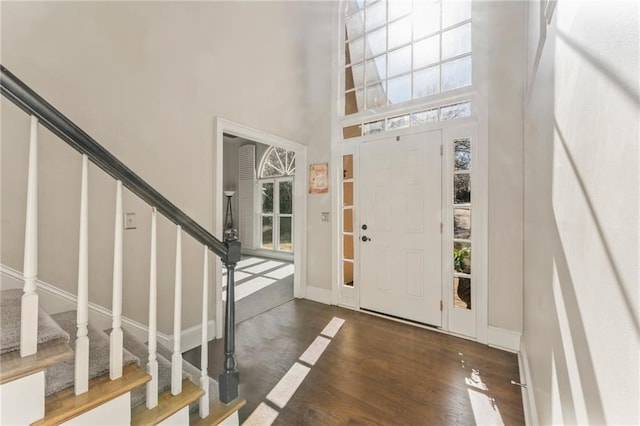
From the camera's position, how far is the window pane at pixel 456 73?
277 centimetres

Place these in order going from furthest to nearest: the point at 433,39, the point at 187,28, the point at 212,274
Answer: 1. the point at 433,39
2. the point at 212,274
3. the point at 187,28

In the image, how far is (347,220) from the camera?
3658 mm

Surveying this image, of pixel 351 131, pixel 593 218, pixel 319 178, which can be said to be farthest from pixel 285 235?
pixel 593 218

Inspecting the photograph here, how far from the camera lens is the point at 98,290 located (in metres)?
1.97

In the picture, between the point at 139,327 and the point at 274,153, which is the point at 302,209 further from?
the point at 274,153

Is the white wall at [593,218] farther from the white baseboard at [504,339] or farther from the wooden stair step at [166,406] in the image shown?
the wooden stair step at [166,406]

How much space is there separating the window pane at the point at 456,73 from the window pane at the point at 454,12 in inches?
17.0

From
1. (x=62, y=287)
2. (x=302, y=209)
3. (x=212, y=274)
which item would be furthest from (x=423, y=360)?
(x=62, y=287)

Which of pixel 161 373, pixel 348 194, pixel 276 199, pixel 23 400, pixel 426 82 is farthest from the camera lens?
pixel 276 199

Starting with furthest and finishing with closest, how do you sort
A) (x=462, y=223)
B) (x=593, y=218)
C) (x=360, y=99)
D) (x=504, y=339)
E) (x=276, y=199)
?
(x=276, y=199) < (x=360, y=99) < (x=462, y=223) < (x=504, y=339) < (x=593, y=218)

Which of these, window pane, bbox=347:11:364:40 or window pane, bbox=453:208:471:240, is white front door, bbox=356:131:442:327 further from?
window pane, bbox=347:11:364:40

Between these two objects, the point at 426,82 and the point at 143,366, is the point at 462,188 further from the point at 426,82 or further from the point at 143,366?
the point at 143,366

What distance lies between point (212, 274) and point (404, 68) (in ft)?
10.5

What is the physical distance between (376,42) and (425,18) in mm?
614
